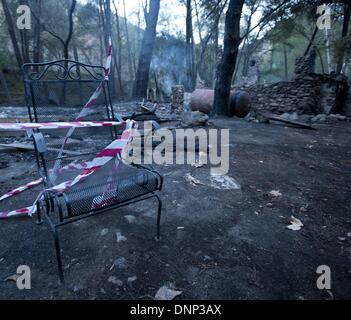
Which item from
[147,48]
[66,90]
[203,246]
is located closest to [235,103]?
[147,48]

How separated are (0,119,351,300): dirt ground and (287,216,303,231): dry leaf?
0.14 ft

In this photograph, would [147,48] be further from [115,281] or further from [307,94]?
[115,281]

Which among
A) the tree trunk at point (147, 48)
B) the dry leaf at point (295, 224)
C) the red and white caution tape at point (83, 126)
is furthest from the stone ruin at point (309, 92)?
the red and white caution tape at point (83, 126)

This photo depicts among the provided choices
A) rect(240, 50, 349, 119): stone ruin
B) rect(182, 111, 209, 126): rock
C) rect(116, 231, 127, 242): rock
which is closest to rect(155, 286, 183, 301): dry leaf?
rect(116, 231, 127, 242): rock

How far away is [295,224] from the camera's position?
251 centimetres

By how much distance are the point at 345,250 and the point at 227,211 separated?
1.06 meters

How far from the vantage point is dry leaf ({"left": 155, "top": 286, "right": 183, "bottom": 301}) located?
1655 mm

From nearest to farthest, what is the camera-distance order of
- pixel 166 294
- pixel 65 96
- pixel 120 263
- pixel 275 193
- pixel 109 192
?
pixel 166 294 → pixel 120 263 → pixel 109 192 → pixel 275 193 → pixel 65 96

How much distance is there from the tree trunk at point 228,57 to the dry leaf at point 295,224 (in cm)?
797

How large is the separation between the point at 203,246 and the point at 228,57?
340 inches

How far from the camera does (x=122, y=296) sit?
5.45 feet

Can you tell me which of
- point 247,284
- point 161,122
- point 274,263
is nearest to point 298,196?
point 274,263

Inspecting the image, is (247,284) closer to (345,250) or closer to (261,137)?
(345,250)

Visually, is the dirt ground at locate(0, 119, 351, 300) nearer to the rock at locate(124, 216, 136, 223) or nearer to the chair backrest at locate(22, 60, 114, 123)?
the rock at locate(124, 216, 136, 223)
